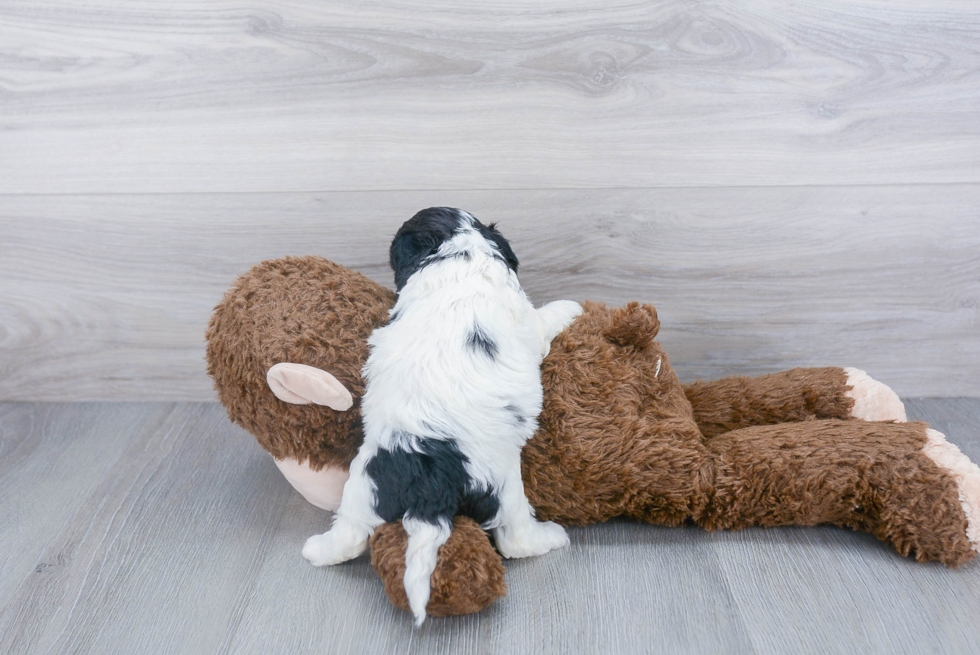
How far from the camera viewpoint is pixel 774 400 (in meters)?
1.01

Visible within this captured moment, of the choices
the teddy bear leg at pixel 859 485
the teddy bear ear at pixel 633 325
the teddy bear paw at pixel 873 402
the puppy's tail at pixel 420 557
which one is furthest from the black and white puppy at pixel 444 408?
the teddy bear paw at pixel 873 402

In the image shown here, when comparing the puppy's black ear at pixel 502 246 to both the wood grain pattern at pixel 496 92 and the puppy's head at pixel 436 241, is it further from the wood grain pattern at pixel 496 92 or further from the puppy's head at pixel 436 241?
the wood grain pattern at pixel 496 92

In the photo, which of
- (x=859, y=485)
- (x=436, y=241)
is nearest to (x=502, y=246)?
(x=436, y=241)

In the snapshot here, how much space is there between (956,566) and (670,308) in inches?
20.5

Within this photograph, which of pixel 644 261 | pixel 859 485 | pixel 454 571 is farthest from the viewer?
pixel 644 261

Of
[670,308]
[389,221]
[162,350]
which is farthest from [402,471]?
[162,350]

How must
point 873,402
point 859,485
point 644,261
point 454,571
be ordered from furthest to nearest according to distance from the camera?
point 644,261 → point 873,402 → point 859,485 → point 454,571

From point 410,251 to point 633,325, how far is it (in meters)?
0.30

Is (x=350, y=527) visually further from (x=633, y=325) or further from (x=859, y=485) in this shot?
(x=859, y=485)

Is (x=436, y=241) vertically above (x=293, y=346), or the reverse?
(x=436, y=241)

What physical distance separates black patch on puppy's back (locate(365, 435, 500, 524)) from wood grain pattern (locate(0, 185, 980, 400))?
0.43m

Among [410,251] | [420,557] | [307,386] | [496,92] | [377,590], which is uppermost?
[496,92]

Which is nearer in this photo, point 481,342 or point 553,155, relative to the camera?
point 481,342

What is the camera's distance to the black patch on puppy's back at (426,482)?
77 centimetres
